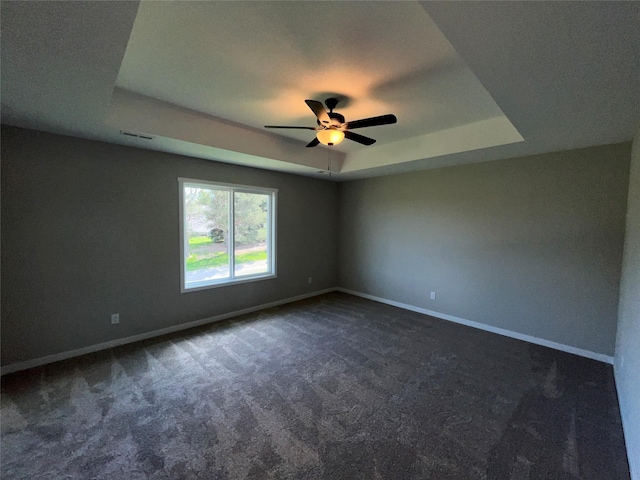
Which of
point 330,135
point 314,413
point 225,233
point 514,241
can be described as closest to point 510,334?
point 514,241

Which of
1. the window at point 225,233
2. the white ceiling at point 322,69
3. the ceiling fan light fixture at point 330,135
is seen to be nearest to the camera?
the white ceiling at point 322,69

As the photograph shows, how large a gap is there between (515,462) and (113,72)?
11.6ft

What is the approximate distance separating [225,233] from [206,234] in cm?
31

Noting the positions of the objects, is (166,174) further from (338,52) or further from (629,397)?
(629,397)

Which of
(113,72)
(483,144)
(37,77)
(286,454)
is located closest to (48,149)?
(37,77)

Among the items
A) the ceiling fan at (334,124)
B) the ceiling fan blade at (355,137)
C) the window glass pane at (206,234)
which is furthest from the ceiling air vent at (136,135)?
the ceiling fan blade at (355,137)

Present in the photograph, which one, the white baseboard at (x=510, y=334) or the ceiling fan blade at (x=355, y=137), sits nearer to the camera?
the ceiling fan blade at (x=355, y=137)

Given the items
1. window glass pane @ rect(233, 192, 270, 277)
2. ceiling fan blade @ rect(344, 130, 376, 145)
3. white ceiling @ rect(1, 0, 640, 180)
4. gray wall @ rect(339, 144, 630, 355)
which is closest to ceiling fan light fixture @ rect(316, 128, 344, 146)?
ceiling fan blade @ rect(344, 130, 376, 145)

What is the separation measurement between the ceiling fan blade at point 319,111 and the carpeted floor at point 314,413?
244 centimetres

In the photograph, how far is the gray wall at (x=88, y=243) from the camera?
268cm

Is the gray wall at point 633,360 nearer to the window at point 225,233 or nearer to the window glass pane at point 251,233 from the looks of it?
the window at point 225,233

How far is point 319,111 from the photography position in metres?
2.26

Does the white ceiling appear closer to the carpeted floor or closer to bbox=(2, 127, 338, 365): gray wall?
bbox=(2, 127, 338, 365): gray wall

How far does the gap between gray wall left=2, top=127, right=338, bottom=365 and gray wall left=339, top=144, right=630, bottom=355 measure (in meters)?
2.99
